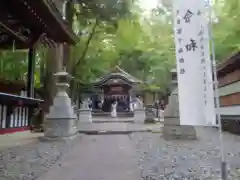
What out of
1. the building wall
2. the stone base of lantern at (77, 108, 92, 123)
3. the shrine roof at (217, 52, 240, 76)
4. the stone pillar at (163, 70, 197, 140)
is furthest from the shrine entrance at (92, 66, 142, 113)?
the stone pillar at (163, 70, 197, 140)

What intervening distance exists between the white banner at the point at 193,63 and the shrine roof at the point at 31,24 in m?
4.12

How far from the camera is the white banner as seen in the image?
4.29m

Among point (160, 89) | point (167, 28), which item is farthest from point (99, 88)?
point (167, 28)

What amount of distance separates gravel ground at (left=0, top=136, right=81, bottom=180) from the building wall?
8.46 m

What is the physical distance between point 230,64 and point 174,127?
3.90 meters

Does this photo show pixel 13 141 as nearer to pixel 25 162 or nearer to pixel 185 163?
pixel 25 162

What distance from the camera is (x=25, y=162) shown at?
22.5ft

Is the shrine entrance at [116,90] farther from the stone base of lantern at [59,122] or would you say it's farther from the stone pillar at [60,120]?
the stone base of lantern at [59,122]

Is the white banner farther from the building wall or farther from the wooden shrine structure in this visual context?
the building wall

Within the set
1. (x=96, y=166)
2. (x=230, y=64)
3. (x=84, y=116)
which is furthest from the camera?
(x=84, y=116)

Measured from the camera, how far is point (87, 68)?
22891 millimetres

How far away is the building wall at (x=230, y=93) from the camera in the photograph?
1326 cm

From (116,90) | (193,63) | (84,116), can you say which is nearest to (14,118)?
(84,116)

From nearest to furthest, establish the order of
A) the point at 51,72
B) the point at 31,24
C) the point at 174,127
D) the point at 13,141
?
the point at 31,24 < the point at 13,141 < the point at 174,127 < the point at 51,72
